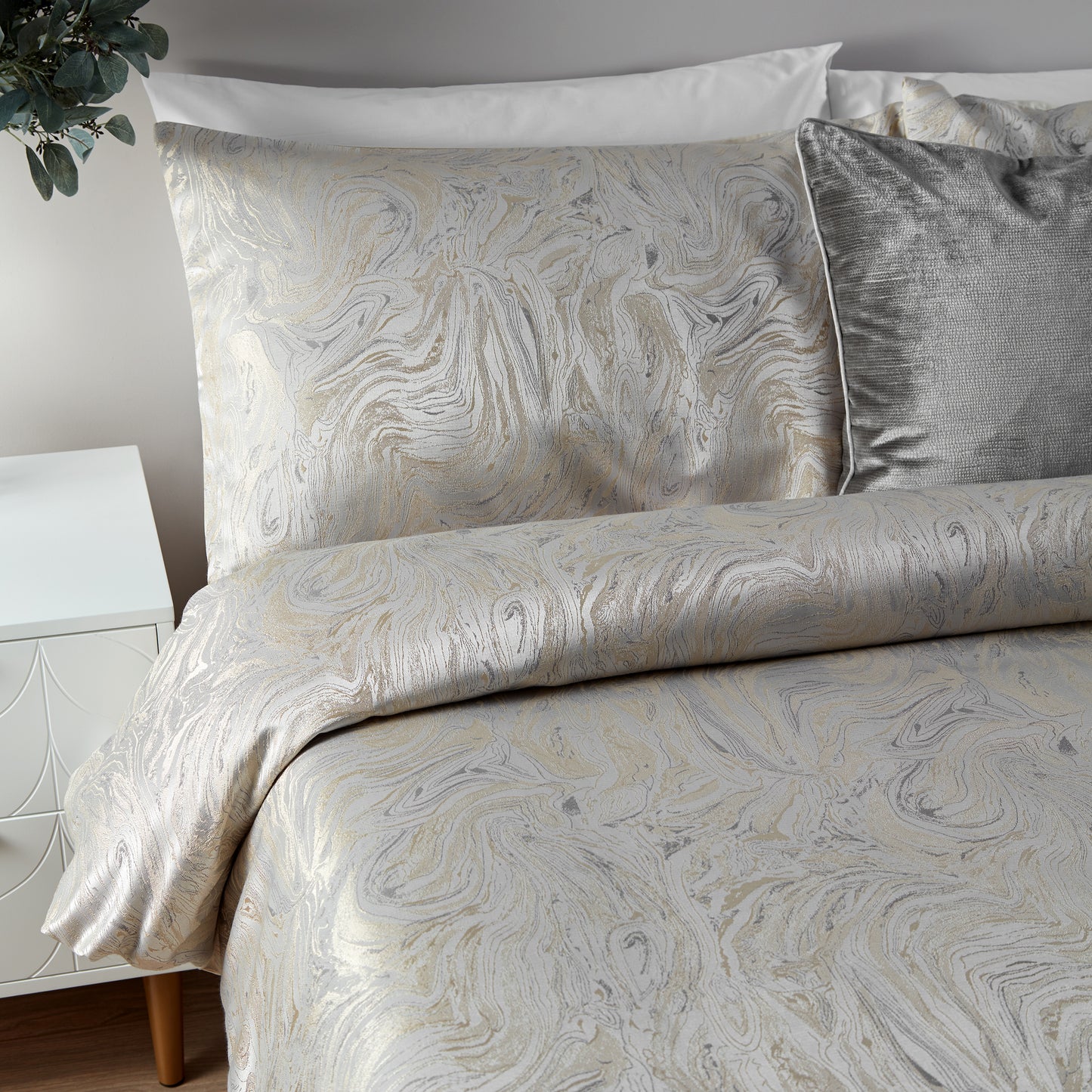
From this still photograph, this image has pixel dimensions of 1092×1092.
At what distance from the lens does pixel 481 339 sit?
1128 mm

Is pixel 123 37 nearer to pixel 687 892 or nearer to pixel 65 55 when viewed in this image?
pixel 65 55

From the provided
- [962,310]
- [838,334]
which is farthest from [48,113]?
[962,310]

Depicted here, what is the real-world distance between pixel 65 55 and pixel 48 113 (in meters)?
0.07

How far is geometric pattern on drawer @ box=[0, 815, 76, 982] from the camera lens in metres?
1.04

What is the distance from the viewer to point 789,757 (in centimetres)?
77

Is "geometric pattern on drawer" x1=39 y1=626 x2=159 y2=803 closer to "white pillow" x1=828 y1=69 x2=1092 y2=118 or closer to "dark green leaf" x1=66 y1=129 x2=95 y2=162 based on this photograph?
"dark green leaf" x1=66 y1=129 x2=95 y2=162

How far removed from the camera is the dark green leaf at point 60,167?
1.17m

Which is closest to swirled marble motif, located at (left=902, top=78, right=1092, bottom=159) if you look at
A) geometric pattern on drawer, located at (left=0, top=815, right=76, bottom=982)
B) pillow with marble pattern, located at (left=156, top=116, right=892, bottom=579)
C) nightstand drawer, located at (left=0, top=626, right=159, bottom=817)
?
pillow with marble pattern, located at (left=156, top=116, right=892, bottom=579)

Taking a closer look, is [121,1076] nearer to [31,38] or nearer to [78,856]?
[78,856]

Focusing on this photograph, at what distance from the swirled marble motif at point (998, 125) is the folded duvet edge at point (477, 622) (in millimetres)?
564

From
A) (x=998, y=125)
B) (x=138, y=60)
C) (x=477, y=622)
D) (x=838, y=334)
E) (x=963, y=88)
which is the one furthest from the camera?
(x=963, y=88)

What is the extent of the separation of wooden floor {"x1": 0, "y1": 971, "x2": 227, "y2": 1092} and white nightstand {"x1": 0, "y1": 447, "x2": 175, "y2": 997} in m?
0.22

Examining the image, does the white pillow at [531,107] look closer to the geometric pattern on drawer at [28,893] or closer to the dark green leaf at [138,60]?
the dark green leaf at [138,60]

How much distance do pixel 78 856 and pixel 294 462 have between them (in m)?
0.42
